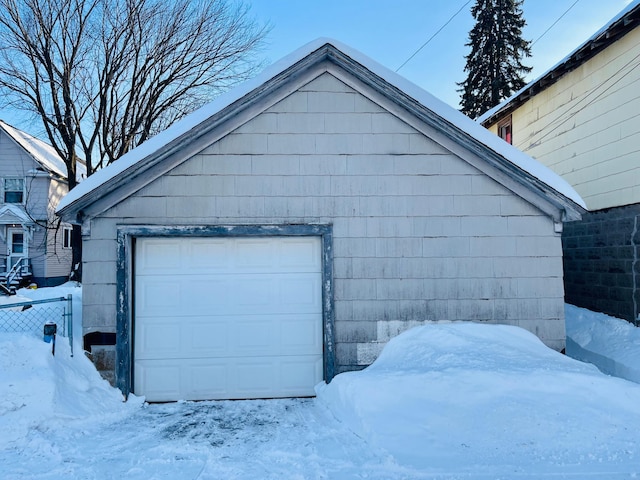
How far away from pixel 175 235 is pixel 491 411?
4548mm

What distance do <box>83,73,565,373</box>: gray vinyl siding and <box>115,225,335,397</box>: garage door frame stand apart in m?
0.10

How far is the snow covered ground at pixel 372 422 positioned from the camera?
13.1ft

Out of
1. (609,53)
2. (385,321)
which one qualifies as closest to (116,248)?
(385,321)

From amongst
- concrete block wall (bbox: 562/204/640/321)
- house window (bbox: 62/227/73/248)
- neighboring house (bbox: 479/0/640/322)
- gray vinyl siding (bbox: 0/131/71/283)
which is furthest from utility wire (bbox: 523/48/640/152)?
house window (bbox: 62/227/73/248)

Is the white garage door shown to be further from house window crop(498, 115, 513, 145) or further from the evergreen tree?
the evergreen tree

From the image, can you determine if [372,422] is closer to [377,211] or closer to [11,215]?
[377,211]

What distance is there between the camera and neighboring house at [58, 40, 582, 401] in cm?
620

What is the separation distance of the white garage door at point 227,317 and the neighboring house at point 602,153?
5.96 meters

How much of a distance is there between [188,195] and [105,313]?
1965 millimetres

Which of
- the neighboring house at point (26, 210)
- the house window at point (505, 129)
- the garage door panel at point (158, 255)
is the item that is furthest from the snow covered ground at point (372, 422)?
the neighboring house at point (26, 210)

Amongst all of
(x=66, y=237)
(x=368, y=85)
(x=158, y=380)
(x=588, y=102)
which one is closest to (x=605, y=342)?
(x=588, y=102)

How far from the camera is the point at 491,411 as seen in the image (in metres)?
4.64

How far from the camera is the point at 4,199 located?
20219mm

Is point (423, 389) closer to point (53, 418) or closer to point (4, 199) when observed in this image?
point (53, 418)
